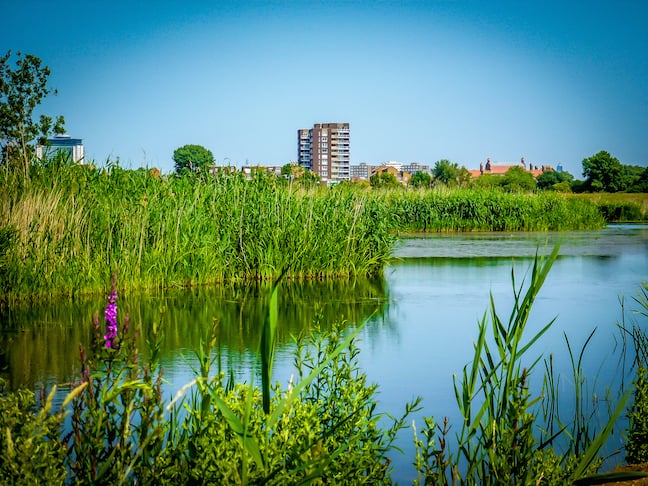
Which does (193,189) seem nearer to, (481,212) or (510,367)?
(510,367)

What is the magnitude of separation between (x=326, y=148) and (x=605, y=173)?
9484cm

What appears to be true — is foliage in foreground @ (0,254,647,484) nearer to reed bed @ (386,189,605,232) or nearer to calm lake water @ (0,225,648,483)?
calm lake water @ (0,225,648,483)

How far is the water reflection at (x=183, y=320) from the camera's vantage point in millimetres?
7000

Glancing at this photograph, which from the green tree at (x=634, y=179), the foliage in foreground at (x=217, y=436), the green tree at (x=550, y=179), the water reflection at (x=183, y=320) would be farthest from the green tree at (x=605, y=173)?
the foliage in foreground at (x=217, y=436)

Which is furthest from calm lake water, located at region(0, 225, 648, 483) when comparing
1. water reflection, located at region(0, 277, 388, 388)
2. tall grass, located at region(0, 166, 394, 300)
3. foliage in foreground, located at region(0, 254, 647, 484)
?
foliage in foreground, located at region(0, 254, 647, 484)

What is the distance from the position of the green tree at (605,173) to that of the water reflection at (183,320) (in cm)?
7445

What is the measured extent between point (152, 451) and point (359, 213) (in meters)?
10.4

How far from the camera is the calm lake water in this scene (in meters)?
6.48

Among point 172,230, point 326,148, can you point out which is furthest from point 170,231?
point 326,148

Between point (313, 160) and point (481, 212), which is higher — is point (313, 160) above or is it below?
above

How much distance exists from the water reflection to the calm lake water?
0.04ft

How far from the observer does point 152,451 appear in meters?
2.77

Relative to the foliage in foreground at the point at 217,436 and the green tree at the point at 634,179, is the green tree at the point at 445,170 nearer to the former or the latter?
the green tree at the point at 634,179

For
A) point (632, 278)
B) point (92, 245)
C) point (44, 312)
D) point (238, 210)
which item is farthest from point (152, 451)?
point (632, 278)
